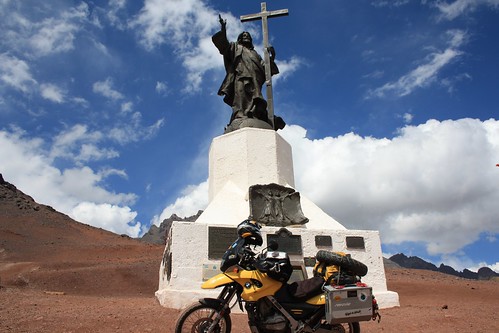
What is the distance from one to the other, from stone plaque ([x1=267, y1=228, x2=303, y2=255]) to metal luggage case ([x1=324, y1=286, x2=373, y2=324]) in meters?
4.09

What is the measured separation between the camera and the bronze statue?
1170 centimetres

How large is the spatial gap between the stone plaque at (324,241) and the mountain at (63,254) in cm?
1058

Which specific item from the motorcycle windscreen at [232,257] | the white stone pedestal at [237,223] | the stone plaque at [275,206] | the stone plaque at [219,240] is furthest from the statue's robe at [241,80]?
the motorcycle windscreen at [232,257]

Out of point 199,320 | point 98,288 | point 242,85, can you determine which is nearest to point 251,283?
point 199,320

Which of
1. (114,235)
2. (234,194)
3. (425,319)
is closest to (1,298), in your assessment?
(234,194)

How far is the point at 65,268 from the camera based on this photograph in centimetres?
2233

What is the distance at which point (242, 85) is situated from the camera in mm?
12016

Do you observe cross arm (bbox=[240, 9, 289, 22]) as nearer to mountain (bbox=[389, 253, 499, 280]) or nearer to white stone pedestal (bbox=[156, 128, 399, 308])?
white stone pedestal (bbox=[156, 128, 399, 308])

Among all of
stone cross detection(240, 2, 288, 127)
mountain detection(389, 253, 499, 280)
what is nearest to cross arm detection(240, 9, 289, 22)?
stone cross detection(240, 2, 288, 127)

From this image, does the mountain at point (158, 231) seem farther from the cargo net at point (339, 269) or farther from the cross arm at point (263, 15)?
the cargo net at point (339, 269)

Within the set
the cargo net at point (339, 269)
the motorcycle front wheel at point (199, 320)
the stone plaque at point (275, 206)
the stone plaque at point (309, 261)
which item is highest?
the stone plaque at point (275, 206)

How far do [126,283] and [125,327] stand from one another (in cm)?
1388

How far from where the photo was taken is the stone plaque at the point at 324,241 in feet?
29.3

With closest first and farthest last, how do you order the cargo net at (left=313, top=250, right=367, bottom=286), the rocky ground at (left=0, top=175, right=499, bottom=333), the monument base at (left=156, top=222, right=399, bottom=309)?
the cargo net at (left=313, top=250, right=367, bottom=286) < the rocky ground at (left=0, top=175, right=499, bottom=333) < the monument base at (left=156, top=222, right=399, bottom=309)
